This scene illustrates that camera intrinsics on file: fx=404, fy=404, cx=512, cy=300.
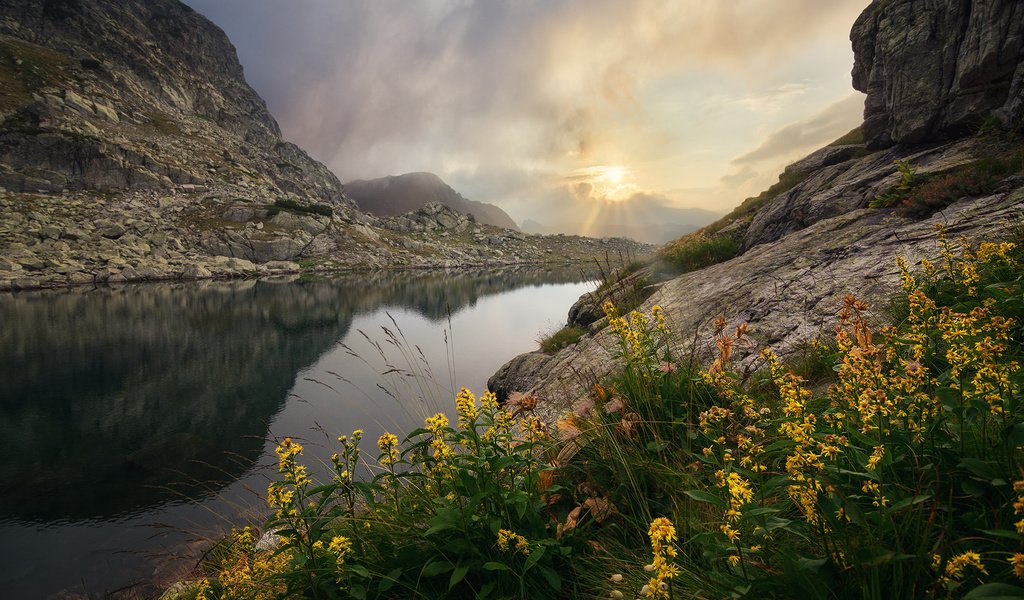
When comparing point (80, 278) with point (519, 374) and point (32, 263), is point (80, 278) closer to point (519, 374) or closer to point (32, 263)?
point (32, 263)

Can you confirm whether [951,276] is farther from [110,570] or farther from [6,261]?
[6,261]

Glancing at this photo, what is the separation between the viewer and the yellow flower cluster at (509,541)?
114 inches

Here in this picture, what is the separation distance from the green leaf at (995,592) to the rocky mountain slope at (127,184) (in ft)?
323

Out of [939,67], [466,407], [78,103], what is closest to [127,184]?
[78,103]

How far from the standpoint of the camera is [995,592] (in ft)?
4.62

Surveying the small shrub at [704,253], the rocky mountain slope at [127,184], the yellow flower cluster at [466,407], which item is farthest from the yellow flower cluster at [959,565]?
the rocky mountain slope at [127,184]

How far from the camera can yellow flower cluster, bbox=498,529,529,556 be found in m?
2.91

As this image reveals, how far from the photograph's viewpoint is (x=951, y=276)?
4.66 m

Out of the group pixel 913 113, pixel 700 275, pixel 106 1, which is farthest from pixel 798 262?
pixel 106 1

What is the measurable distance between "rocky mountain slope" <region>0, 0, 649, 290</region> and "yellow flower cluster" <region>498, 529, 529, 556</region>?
9631 centimetres

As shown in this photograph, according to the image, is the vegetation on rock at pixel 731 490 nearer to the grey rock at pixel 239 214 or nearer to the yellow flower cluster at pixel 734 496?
the yellow flower cluster at pixel 734 496

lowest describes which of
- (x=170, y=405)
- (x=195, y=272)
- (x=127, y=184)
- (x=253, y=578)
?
(x=170, y=405)

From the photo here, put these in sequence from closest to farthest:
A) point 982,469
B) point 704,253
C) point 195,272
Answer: point 982,469 → point 704,253 → point 195,272

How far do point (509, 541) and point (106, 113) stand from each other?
183m
